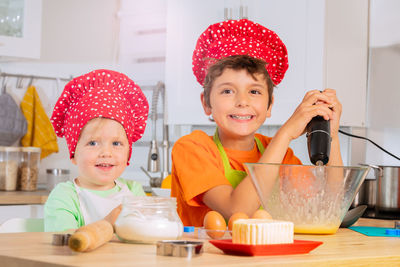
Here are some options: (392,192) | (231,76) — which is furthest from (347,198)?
(392,192)

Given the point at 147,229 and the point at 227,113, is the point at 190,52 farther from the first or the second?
the point at 147,229

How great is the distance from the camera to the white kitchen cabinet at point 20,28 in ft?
9.78

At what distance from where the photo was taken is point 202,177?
1370mm

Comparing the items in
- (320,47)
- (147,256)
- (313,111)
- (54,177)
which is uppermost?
(320,47)

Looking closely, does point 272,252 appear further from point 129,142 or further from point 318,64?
point 318,64

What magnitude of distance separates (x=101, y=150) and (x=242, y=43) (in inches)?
17.0

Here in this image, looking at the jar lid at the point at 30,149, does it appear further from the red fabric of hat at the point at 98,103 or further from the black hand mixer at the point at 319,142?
the black hand mixer at the point at 319,142

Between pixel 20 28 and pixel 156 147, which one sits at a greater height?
pixel 20 28

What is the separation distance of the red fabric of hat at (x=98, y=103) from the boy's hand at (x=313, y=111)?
41 centimetres

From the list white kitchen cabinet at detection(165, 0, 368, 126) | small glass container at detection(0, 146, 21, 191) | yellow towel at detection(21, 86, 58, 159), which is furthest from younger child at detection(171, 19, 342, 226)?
yellow towel at detection(21, 86, 58, 159)

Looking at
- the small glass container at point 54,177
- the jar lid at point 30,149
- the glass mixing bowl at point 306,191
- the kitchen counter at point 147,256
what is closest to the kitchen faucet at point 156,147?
the small glass container at point 54,177

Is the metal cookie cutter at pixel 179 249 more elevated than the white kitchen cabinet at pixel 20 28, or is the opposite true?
the white kitchen cabinet at pixel 20 28

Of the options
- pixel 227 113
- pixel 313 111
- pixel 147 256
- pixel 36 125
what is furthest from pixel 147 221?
pixel 36 125

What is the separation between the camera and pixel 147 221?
823 mm
